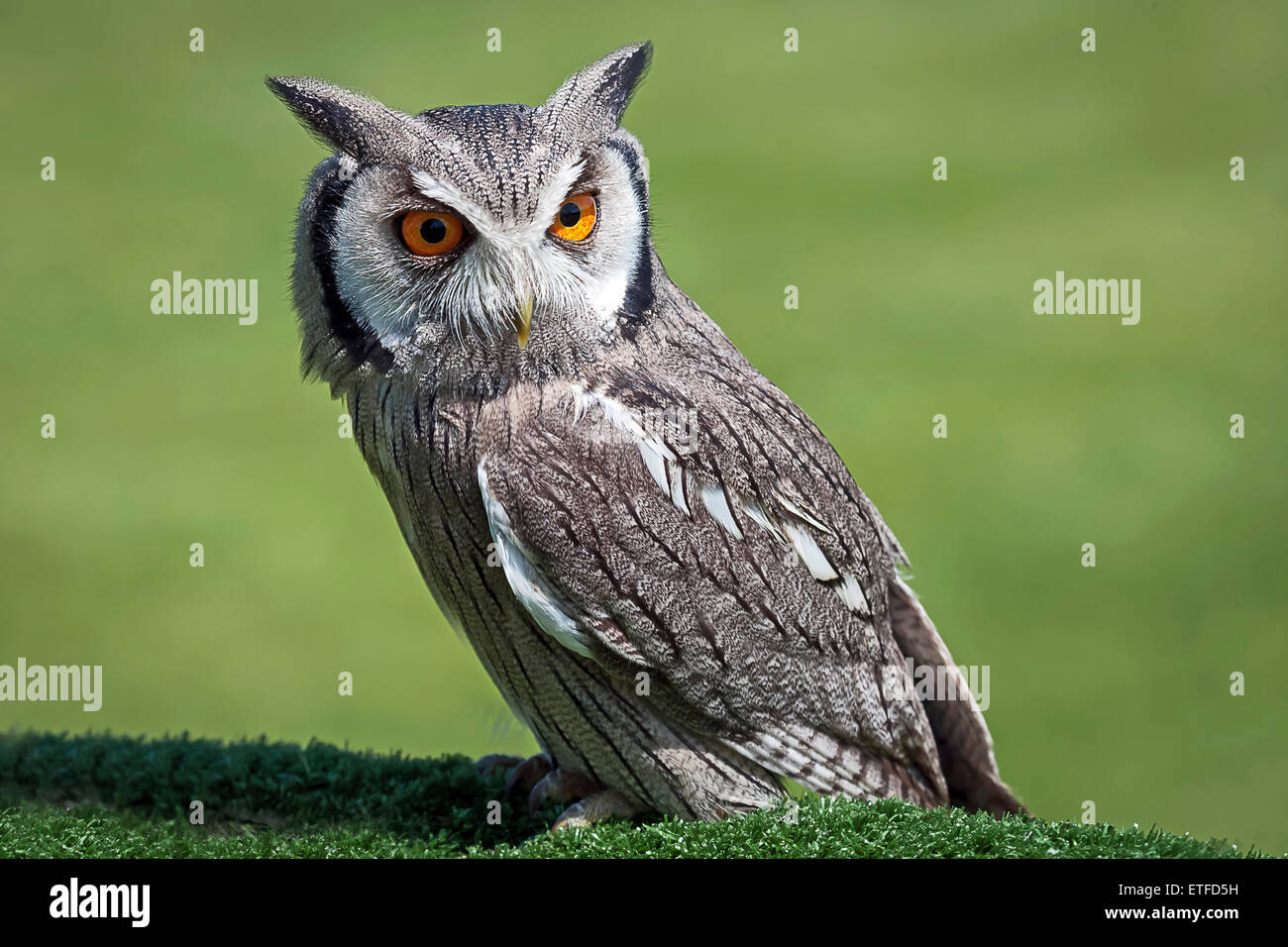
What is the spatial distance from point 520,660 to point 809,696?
50cm

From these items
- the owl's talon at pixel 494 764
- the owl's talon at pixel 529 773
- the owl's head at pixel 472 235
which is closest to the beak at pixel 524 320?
the owl's head at pixel 472 235

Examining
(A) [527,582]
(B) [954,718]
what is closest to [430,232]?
(A) [527,582]

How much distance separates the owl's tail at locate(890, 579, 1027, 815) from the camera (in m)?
2.30

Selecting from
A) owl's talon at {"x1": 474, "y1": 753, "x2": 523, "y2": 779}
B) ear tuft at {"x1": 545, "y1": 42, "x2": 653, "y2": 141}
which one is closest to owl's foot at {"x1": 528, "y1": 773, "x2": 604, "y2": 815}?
owl's talon at {"x1": 474, "y1": 753, "x2": 523, "y2": 779}

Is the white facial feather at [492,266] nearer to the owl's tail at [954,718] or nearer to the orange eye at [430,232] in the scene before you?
the orange eye at [430,232]

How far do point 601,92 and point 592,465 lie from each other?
0.61 metres

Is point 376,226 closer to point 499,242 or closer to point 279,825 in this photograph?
point 499,242

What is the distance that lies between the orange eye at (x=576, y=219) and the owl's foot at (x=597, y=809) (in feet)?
3.23

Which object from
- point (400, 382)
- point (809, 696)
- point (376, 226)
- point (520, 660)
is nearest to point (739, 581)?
point (809, 696)

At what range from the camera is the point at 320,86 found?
1912 mm

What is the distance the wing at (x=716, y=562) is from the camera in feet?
6.31

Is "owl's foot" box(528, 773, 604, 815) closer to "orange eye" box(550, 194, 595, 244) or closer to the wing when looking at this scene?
the wing

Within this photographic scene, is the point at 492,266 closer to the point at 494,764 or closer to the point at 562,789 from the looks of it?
the point at 562,789

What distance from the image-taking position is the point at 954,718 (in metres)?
2.31
